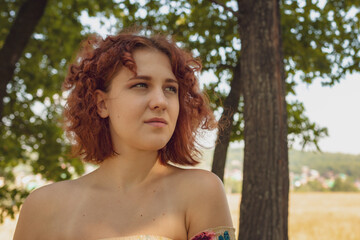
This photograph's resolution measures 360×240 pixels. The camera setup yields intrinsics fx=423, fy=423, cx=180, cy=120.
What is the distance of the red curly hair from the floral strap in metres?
0.42

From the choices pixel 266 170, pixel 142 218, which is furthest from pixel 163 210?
pixel 266 170

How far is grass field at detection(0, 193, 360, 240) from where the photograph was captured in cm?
1817

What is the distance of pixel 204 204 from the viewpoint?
1.92 metres

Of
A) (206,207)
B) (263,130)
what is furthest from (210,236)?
(263,130)

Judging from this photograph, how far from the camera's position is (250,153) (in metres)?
3.79

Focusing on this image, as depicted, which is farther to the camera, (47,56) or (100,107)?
(47,56)

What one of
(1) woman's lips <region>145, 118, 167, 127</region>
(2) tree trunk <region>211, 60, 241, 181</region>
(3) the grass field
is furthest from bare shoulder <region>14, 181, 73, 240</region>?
(3) the grass field

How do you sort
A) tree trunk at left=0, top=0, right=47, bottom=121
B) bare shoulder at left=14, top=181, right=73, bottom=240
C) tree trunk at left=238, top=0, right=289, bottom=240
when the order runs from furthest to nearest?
tree trunk at left=0, top=0, right=47, bottom=121 < tree trunk at left=238, top=0, right=289, bottom=240 < bare shoulder at left=14, top=181, right=73, bottom=240

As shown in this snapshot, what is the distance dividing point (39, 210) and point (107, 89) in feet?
2.24

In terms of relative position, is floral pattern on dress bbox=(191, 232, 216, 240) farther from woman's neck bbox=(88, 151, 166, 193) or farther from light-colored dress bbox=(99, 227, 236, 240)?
woman's neck bbox=(88, 151, 166, 193)

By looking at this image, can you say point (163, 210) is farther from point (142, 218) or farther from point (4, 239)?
point (4, 239)

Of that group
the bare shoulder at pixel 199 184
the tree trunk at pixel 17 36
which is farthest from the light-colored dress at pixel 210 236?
the tree trunk at pixel 17 36

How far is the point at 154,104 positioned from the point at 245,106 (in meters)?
2.11

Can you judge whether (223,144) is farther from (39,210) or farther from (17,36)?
(17,36)
